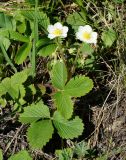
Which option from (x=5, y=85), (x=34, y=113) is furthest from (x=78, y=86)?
(x=5, y=85)

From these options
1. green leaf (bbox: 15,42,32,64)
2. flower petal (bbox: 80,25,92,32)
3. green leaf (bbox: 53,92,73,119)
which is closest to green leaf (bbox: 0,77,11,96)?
green leaf (bbox: 15,42,32,64)

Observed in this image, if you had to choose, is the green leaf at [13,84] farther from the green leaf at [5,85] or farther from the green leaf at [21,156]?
the green leaf at [21,156]

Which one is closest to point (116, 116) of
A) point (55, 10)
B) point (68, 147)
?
point (68, 147)

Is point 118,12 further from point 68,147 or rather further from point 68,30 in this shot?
point 68,147

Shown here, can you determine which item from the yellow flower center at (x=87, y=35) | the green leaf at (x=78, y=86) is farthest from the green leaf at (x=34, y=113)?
the yellow flower center at (x=87, y=35)

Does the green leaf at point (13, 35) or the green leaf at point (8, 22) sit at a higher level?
the green leaf at point (8, 22)

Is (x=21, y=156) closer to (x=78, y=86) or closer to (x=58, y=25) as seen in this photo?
(x=78, y=86)
